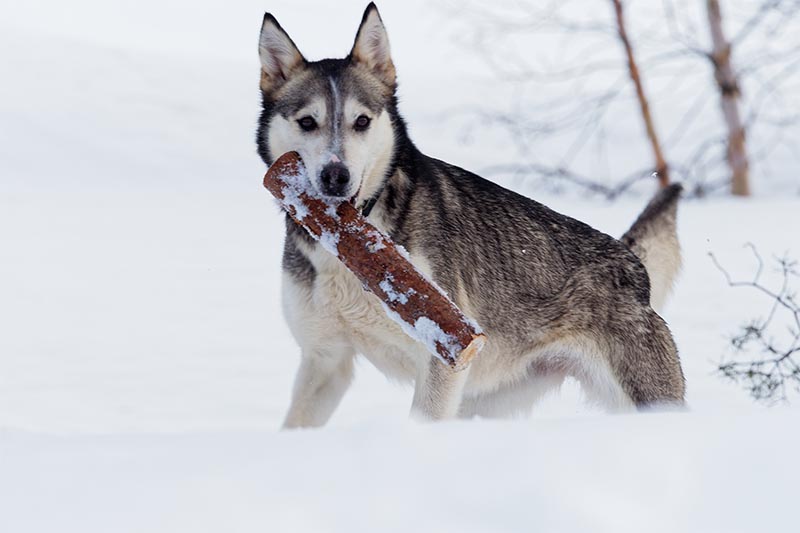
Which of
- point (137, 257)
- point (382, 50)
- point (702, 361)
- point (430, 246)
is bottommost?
point (137, 257)

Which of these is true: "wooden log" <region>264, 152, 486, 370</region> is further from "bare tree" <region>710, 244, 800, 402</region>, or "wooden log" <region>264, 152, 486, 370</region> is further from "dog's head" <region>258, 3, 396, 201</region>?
"bare tree" <region>710, 244, 800, 402</region>

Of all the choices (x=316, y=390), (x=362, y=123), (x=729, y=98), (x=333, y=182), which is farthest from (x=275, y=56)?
(x=729, y=98)

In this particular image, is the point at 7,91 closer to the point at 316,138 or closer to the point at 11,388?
the point at 11,388

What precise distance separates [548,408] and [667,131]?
14573 millimetres

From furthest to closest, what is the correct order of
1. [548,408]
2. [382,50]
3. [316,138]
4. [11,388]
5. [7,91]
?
[7,91] < [11,388] < [548,408] < [382,50] < [316,138]

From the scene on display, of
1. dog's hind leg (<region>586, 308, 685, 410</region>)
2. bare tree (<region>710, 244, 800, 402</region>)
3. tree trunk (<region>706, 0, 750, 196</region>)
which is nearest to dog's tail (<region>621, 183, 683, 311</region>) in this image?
bare tree (<region>710, 244, 800, 402</region>)

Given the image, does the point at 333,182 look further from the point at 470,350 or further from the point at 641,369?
the point at 641,369

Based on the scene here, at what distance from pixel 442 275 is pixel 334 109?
2.27 ft

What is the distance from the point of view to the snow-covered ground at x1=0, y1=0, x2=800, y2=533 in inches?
78.2

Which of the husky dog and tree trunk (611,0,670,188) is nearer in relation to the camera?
the husky dog

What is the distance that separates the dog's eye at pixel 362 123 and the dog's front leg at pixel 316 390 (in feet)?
2.85

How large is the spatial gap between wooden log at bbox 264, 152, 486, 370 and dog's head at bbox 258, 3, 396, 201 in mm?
64

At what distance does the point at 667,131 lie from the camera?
19047 mm

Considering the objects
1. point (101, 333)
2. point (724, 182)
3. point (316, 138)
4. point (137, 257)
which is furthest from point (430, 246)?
point (724, 182)
